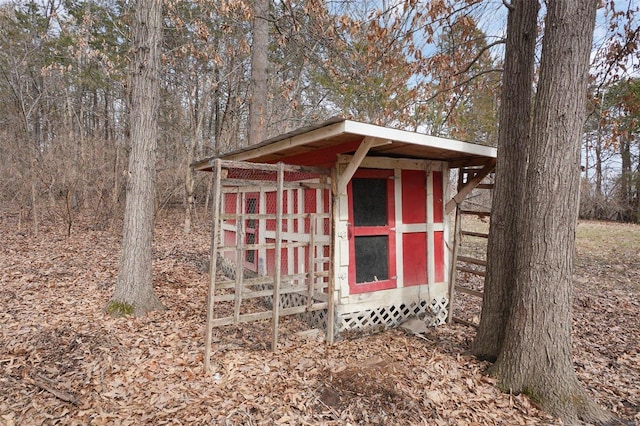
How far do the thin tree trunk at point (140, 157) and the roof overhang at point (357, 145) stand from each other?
1.22 m

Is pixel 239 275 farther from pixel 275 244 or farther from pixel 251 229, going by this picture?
pixel 251 229

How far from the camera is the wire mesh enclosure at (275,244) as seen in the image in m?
3.75

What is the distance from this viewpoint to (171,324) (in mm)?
4648

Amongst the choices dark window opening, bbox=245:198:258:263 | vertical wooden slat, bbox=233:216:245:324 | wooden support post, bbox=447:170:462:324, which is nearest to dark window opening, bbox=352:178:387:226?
wooden support post, bbox=447:170:462:324

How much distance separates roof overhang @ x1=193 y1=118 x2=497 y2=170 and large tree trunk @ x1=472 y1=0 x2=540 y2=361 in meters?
0.60

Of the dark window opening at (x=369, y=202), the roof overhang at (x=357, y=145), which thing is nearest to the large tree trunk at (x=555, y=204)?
the roof overhang at (x=357, y=145)

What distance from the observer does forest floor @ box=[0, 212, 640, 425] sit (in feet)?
9.73

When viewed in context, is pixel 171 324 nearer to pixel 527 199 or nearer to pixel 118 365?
pixel 118 365

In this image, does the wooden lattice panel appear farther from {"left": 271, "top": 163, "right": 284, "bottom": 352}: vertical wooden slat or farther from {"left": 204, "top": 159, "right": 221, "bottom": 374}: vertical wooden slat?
{"left": 204, "top": 159, "right": 221, "bottom": 374}: vertical wooden slat

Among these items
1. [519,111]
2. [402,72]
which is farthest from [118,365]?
[402,72]

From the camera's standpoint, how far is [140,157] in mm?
4887

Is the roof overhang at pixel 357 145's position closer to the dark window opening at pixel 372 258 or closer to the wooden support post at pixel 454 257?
the wooden support post at pixel 454 257

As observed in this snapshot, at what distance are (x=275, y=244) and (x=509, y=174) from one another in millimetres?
2756

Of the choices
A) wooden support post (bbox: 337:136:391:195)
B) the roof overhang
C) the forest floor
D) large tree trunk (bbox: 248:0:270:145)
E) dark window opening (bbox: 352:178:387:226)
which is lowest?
the forest floor
